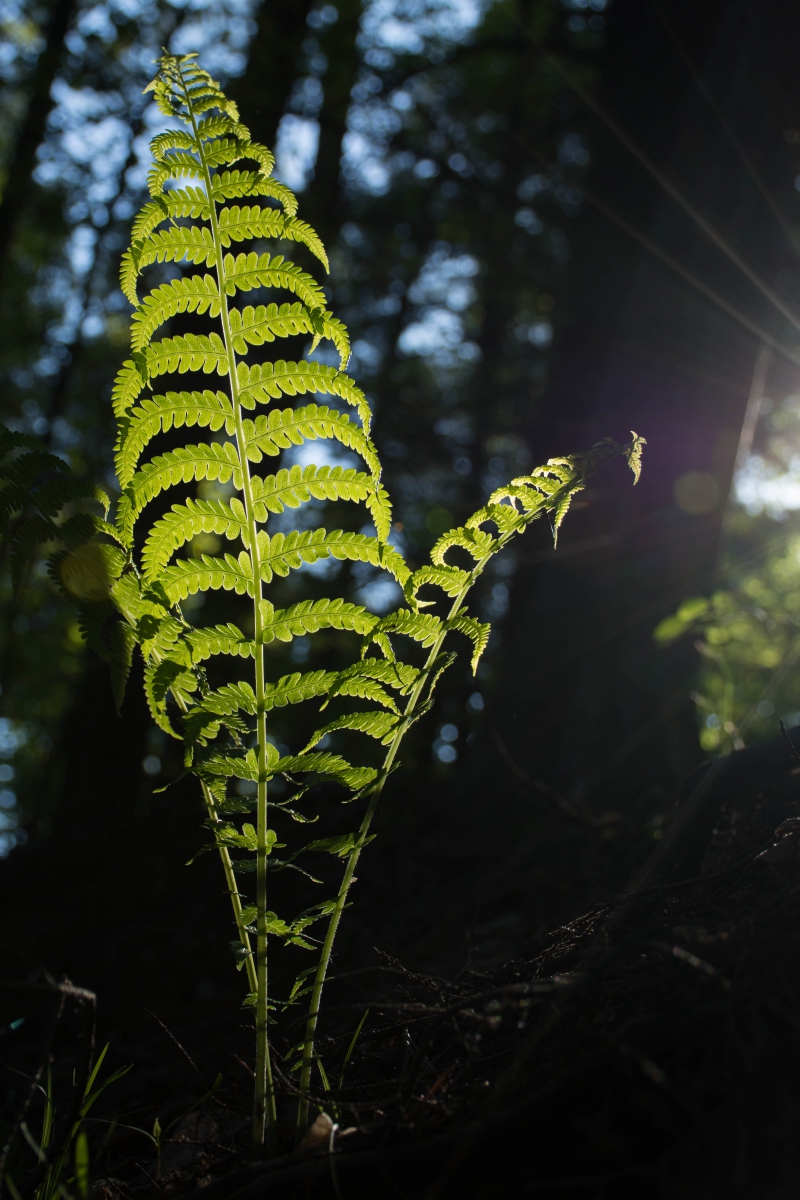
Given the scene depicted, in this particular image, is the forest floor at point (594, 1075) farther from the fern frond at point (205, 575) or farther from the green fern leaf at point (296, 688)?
the fern frond at point (205, 575)

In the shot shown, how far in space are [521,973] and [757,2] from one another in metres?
4.24

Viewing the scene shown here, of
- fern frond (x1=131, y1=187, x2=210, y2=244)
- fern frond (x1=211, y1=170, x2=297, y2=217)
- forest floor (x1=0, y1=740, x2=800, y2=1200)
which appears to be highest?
fern frond (x1=211, y1=170, x2=297, y2=217)

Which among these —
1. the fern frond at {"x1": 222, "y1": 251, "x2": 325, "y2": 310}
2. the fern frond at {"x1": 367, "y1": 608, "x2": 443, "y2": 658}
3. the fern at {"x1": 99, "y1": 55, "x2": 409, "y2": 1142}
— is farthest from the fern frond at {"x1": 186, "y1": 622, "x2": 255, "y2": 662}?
the fern frond at {"x1": 222, "y1": 251, "x2": 325, "y2": 310}

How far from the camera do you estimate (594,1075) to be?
792 mm

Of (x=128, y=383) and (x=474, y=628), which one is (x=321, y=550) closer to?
(x=474, y=628)

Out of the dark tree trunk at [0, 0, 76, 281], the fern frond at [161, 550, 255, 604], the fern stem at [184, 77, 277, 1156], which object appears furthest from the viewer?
the dark tree trunk at [0, 0, 76, 281]

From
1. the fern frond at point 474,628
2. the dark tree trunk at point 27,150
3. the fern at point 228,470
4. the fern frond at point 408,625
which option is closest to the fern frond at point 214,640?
the fern at point 228,470

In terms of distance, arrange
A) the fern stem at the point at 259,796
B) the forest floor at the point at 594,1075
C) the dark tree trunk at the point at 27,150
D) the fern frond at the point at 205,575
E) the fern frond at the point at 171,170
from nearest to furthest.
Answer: the forest floor at the point at 594,1075
the fern stem at the point at 259,796
the fern frond at the point at 205,575
the fern frond at the point at 171,170
the dark tree trunk at the point at 27,150

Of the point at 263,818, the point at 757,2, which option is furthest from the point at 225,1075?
the point at 757,2

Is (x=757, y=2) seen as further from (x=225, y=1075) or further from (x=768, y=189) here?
(x=225, y=1075)

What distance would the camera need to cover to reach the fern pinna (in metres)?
1.13

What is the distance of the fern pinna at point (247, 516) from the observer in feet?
3.71

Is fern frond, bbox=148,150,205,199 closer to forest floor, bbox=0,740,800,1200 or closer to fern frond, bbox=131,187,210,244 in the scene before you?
fern frond, bbox=131,187,210,244

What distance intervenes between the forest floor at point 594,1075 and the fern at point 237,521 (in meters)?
0.21
